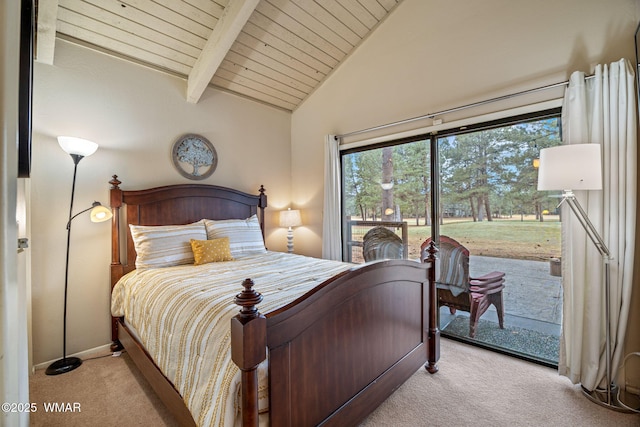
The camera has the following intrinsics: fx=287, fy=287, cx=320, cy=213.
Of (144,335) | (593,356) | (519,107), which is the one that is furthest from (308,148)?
(593,356)

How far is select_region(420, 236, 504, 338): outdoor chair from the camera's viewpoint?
2566 millimetres

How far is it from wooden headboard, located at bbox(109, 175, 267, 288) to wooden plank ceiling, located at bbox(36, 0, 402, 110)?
3.40 feet

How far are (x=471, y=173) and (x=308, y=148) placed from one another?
210 centimetres

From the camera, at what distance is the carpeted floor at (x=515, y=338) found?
2297 mm

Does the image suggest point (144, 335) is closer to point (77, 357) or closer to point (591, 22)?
point (77, 357)

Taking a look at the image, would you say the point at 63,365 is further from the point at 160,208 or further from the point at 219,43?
the point at 219,43

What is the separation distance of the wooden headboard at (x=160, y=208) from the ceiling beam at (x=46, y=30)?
40.2 inches

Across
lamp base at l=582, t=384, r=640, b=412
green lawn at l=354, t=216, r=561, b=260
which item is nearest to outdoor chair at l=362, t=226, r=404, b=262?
green lawn at l=354, t=216, r=561, b=260

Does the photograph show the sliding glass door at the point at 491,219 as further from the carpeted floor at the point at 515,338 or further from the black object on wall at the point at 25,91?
the black object on wall at the point at 25,91

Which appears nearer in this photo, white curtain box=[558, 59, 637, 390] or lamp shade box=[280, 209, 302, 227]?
white curtain box=[558, 59, 637, 390]

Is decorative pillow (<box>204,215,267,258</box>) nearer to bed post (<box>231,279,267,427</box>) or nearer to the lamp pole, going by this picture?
the lamp pole

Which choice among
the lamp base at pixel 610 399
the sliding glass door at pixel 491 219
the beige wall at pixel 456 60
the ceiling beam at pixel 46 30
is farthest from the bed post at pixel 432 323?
the ceiling beam at pixel 46 30

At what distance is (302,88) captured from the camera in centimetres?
377

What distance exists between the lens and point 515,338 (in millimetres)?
2457
